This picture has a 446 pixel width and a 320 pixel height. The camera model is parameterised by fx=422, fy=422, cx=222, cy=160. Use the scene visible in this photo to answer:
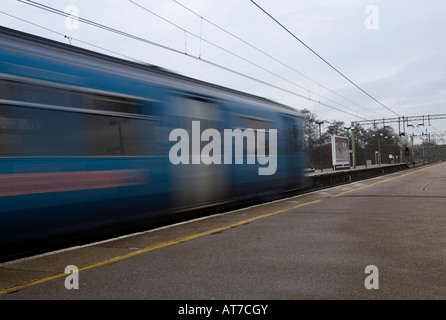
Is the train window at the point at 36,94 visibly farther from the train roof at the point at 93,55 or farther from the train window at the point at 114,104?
the train roof at the point at 93,55

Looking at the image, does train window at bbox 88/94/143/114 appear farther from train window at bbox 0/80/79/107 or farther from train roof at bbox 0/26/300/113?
train roof at bbox 0/26/300/113

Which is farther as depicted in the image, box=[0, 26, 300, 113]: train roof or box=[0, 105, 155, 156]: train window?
box=[0, 26, 300, 113]: train roof

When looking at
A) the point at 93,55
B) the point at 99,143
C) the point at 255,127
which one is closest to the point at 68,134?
the point at 99,143

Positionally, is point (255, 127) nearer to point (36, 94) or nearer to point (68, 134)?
point (68, 134)

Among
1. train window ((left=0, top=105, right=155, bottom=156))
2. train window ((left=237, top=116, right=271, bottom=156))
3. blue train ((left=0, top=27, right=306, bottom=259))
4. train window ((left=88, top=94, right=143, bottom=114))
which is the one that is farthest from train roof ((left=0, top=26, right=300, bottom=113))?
train window ((left=0, top=105, right=155, bottom=156))

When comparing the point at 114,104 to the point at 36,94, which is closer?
the point at 36,94

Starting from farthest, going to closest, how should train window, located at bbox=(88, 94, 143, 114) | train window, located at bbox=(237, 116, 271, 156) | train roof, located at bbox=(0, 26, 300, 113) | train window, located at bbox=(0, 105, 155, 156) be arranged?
train window, located at bbox=(237, 116, 271, 156) → train window, located at bbox=(88, 94, 143, 114) → train roof, located at bbox=(0, 26, 300, 113) → train window, located at bbox=(0, 105, 155, 156)

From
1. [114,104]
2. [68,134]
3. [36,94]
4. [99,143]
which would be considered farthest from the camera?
[114,104]

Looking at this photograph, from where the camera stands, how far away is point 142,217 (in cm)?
764

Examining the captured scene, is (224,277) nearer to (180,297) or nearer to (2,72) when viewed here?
(180,297)

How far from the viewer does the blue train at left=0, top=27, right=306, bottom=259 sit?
5.59m

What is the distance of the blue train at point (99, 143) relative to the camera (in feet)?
18.3

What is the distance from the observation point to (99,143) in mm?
6746
